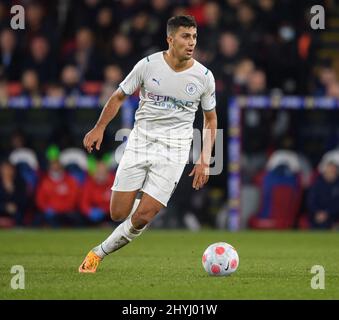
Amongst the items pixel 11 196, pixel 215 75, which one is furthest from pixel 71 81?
pixel 215 75

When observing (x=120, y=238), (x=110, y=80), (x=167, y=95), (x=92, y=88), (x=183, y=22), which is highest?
(x=183, y=22)

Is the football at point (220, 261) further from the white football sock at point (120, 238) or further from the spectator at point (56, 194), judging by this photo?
the spectator at point (56, 194)

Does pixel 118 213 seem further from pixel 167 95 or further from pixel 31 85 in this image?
pixel 31 85

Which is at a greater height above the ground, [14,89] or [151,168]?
[14,89]

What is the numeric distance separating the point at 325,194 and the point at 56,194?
4.78m

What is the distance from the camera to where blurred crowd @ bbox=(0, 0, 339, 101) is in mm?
18250

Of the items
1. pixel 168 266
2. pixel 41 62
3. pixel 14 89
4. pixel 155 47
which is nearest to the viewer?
pixel 168 266

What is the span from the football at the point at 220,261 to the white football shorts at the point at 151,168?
75 cm

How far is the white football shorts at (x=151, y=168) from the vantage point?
10445 millimetres

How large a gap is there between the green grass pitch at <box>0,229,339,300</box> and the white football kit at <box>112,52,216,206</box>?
95 cm

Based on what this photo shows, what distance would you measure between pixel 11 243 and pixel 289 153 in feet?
18.8

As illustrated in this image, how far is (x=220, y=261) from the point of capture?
10047 millimetres

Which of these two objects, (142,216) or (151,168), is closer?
(142,216)

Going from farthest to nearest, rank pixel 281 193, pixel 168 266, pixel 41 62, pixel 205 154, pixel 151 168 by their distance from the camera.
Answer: pixel 41 62
pixel 281 193
pixel 168 266
pixel 151 168
pixel 205 154
